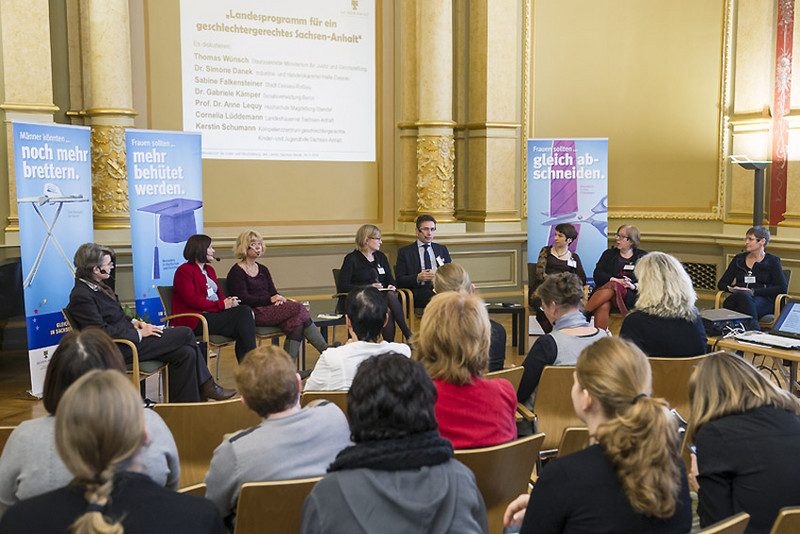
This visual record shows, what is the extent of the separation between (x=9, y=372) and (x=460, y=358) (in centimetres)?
488

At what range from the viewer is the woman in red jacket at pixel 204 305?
5.46 meters

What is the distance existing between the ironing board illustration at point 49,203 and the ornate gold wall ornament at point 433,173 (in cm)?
389

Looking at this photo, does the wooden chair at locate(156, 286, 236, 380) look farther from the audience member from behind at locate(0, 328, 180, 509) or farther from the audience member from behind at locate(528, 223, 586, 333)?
the audience member from behind at locate(0, 328, 180, 509)

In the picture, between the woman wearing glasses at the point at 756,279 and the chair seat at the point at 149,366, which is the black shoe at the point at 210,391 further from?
the woman wearing glasses at the point at 756,279

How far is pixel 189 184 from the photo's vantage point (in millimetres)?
6383

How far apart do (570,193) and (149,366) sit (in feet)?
16.0

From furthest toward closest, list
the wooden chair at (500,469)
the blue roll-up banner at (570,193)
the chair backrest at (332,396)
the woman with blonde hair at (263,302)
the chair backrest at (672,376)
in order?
the blue roll-up banner at (570,193), the woman with blonde hair at (263,302), the chair backrest at (672,376), the chair backrest at (332,396), the wooden chair at (500,469)

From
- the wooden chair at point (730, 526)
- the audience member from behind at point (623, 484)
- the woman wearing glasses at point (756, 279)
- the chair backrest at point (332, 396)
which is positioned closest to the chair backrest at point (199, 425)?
the chair backrest at point (332, 396)

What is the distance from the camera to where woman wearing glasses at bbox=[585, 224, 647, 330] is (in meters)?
6.57

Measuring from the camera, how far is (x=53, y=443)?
1960 mm

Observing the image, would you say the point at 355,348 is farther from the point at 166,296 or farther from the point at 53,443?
the point at 166,296

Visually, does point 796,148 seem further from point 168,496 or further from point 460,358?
point 168,496

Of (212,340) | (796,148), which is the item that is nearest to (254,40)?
(212,340)

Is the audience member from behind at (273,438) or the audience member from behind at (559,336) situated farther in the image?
the audience member from behind at (559,336)
